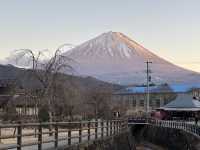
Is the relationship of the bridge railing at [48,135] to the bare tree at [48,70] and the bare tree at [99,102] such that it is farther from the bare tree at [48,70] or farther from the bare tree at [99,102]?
the bare tree at [99,102]

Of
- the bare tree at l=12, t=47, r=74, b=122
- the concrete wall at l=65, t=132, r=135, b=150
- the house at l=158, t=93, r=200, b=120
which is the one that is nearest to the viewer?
the concrete wall at l=65, t=132, r=135, b=150

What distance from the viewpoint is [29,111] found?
54.0 metres

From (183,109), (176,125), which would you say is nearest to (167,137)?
(176,125)

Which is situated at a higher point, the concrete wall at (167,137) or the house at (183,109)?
the house at (183,109)

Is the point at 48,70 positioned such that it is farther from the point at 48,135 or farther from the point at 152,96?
the point at 152,96

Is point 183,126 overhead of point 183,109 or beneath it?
beneath

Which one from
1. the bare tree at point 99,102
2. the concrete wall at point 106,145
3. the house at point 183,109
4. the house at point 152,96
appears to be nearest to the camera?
the concrete wall at point 106,145

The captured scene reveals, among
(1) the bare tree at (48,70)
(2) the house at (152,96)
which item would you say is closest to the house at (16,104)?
(1) the bare tree at (48,70)

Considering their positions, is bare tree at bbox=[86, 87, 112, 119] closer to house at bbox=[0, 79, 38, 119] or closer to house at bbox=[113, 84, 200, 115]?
house at bbox=[0, 79, 38, 119]

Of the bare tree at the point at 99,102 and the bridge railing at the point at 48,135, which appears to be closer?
the bridge railing at the point at 48,135

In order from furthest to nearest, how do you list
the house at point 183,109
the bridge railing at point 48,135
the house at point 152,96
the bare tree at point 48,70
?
1. the house at point 152,96
2. the house at point 183,109
3. the bare tree at point 48,70
4. the bridge railing at point 48,135

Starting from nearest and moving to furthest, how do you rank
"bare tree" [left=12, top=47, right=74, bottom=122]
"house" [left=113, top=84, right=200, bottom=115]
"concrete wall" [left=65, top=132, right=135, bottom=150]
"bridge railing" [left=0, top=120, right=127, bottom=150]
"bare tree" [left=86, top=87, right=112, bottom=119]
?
"bridge railing" [left=0, top=120, right=127, bottom=150] < "concrete wall" [left=65, top=132, right=135, bottom=150] < "bare tree" [left=12, top=47, right=74, bottom=122] < "bare tree" [left=86, top=87, right=112, bottom=119] < "house" [left=113, top=84, right=200, bottom=115]

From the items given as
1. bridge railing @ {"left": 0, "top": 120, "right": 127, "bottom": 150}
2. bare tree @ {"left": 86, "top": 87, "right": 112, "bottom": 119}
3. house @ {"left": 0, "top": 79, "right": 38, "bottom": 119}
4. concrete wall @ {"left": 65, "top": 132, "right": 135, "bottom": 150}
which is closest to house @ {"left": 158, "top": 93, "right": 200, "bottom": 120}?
bare tree @ {"left": 86, "top": 87, "right": 112, "bottom": 119}

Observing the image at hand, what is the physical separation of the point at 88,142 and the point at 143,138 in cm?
4449
